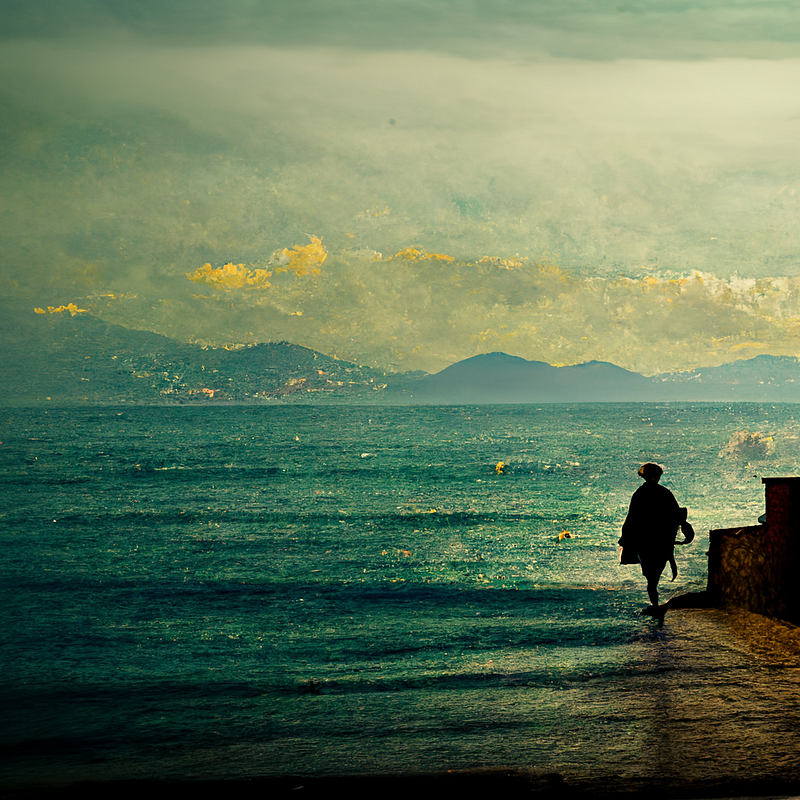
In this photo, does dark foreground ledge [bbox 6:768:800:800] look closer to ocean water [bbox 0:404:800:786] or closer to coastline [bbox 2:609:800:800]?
coastline [bbox 2:609:800:800]

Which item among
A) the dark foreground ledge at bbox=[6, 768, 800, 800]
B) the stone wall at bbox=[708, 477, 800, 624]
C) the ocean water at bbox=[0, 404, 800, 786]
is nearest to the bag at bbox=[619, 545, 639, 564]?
the ocean water at bbox=[0, 404, 800, 786]

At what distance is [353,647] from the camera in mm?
11258

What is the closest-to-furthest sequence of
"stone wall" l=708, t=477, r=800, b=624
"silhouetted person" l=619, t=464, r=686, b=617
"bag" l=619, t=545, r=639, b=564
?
"stone wall" l=708, t=477, r=800, b=624 < "silhouetted person" l=619, t=464, r=686, b=617 < "bag" l=619, t=545, r=639, b=564

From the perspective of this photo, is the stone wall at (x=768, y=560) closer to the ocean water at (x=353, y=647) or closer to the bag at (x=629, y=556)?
the ocean water at (x=353, y=647)

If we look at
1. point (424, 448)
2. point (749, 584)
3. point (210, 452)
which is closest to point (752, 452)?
point (424, 448)

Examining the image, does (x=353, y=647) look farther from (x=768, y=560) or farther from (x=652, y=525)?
(x=768, y=560)

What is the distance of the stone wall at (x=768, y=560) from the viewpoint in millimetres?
7598

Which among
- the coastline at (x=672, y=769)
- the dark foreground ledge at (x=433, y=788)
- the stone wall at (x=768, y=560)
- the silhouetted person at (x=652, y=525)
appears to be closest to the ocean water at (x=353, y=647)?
the coastline at (x=672, y=769)

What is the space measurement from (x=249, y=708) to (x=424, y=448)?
303 ft

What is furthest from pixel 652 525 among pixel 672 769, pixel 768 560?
pixel 672 769

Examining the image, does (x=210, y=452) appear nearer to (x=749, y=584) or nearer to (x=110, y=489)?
(x=110, y=489)

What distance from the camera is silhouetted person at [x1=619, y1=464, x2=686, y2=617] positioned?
8.69 metres

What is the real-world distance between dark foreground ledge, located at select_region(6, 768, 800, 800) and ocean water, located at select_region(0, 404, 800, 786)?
29cm

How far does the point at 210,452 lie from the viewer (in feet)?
303
